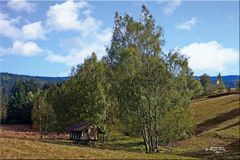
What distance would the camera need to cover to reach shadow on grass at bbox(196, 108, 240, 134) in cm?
7650

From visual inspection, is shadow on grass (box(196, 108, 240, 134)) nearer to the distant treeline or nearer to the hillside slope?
the hillside slope

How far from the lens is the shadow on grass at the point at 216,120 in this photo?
76.5 meters

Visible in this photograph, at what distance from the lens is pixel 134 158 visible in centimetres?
2769

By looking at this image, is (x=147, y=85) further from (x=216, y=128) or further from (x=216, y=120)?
(x=216, y=120)

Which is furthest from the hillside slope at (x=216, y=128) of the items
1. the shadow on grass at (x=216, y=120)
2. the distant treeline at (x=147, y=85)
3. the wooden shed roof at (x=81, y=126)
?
the wooden shed roof at (x=81, y=126)

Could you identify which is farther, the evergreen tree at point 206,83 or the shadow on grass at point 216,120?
the evergreen tree at point 206,83

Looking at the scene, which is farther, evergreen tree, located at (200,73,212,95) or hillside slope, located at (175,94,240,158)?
evergreen tree, located at (200,73,212,95)

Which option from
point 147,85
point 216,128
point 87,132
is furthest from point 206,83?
point 147,85

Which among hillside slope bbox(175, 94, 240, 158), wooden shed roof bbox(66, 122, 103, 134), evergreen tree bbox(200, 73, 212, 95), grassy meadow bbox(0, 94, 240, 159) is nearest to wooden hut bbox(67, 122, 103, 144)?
wooden shed roof bbox(66, 122, 103, 134)

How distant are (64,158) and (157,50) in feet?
80.6

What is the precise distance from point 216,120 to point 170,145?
84.1 ft

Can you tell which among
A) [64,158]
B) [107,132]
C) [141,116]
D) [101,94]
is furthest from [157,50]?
[64,158]

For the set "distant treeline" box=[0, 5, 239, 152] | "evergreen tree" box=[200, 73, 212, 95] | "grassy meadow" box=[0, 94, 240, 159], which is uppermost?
"evergreen tree" box=[200, 73, 212, 95]

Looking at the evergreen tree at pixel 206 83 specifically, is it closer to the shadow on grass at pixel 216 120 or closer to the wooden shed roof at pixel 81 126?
the shadow on grass at pixel 216 120
